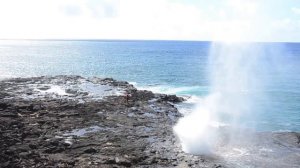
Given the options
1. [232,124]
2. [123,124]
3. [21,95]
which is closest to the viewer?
[123,124]

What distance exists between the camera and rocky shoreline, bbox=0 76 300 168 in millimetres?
28375

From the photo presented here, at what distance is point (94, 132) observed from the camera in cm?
3556

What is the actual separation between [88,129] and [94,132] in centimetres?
147

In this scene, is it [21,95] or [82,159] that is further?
[21,95]

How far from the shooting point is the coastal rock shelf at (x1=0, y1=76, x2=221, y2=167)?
93.0 ft

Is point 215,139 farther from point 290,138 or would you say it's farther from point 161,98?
point 161,98

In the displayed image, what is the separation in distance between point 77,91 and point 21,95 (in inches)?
345

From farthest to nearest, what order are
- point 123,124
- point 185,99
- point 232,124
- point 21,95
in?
point 185,99
point 21,95
point 232,124
point 123,124

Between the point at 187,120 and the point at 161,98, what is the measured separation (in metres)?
14.1

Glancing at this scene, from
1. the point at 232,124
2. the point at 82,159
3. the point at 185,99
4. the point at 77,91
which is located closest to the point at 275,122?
the point at 232,124

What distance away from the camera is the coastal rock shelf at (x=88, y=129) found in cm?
2836

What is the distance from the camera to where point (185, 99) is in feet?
186

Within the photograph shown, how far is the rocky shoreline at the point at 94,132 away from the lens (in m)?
28.4

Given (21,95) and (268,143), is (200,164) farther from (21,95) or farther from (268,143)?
(21,95)
